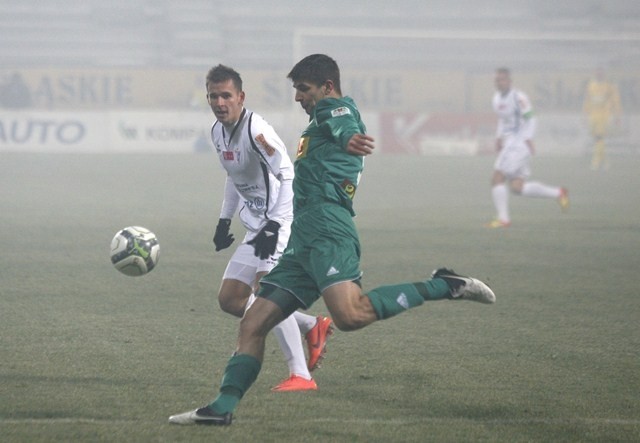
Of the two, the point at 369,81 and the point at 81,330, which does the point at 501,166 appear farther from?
the point at 369,81

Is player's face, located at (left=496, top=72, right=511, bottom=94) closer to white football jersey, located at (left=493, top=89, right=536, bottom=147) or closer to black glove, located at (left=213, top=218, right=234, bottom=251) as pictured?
white football jersey, located at (left=493, top=89, right=536, bottom=147)

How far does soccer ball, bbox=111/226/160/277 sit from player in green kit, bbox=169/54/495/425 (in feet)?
5.96

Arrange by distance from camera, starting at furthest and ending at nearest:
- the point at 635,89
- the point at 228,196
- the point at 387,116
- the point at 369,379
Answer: the point at 635,89
the point at 387,116
the point at 228,196
the point at 369,379

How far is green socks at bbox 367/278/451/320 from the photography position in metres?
5.12

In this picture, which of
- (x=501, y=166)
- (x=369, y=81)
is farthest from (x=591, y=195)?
(x=369, y=81)

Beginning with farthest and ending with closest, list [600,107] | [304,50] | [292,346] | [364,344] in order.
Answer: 1. [304,50]
2. [600,107]
3. [364,344]
4. [292,346]

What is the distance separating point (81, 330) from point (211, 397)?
83.8 inches

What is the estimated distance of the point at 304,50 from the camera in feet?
129

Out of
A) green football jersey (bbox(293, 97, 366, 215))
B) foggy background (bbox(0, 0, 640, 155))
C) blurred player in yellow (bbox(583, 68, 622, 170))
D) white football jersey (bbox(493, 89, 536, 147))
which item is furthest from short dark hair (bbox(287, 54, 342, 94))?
foggy background (bbox(0, 0, 640, 155))

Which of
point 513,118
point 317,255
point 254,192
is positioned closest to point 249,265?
point 254,192

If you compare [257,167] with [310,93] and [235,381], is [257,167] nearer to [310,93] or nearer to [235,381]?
[310,93]

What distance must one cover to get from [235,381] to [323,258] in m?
0.68

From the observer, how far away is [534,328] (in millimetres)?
7766

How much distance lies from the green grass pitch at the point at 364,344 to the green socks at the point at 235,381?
110mm
